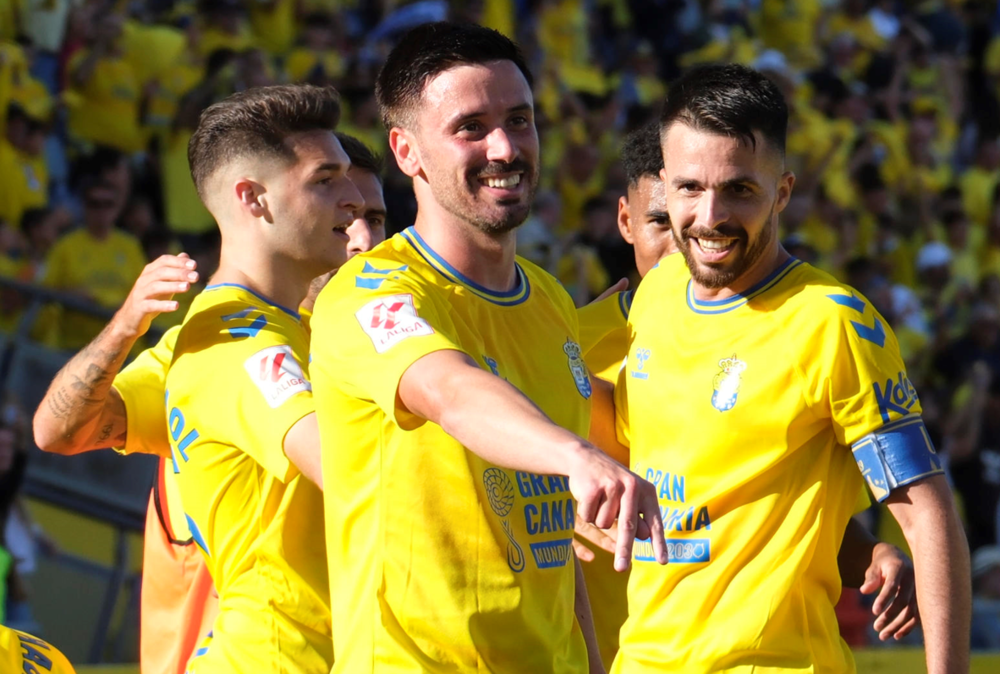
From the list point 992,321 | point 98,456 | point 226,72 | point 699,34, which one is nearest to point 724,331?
point 98,456

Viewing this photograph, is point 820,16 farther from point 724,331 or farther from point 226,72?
point 724,331

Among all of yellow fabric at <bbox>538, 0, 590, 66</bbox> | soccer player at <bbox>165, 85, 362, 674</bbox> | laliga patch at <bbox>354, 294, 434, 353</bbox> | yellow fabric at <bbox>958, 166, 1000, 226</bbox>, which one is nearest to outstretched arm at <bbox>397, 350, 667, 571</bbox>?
laliga patch at <bbox>354, 294, 434, 353</bbox>

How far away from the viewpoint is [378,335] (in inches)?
116

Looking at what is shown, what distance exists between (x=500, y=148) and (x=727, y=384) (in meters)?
0.80

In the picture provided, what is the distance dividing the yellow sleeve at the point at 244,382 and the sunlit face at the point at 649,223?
1.42 metres

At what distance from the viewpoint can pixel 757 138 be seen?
3.56 metres

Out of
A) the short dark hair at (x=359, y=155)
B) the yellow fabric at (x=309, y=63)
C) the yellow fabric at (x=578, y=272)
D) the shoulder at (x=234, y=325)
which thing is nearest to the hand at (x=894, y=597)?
the shoulder at (x=234, y=325)

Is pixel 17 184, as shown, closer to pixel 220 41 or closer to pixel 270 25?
pixel 220 41

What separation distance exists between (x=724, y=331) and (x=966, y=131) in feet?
43.3

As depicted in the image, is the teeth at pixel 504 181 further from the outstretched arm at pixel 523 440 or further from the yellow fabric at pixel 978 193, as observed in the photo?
the yellow fabric at pixel 978 193

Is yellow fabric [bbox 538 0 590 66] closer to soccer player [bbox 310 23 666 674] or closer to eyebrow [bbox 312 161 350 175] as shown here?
eyebrow [bbox 312 161 350 175]

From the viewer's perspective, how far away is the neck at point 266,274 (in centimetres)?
427

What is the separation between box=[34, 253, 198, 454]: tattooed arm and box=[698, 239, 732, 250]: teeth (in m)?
1.36

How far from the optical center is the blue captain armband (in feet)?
10.6
